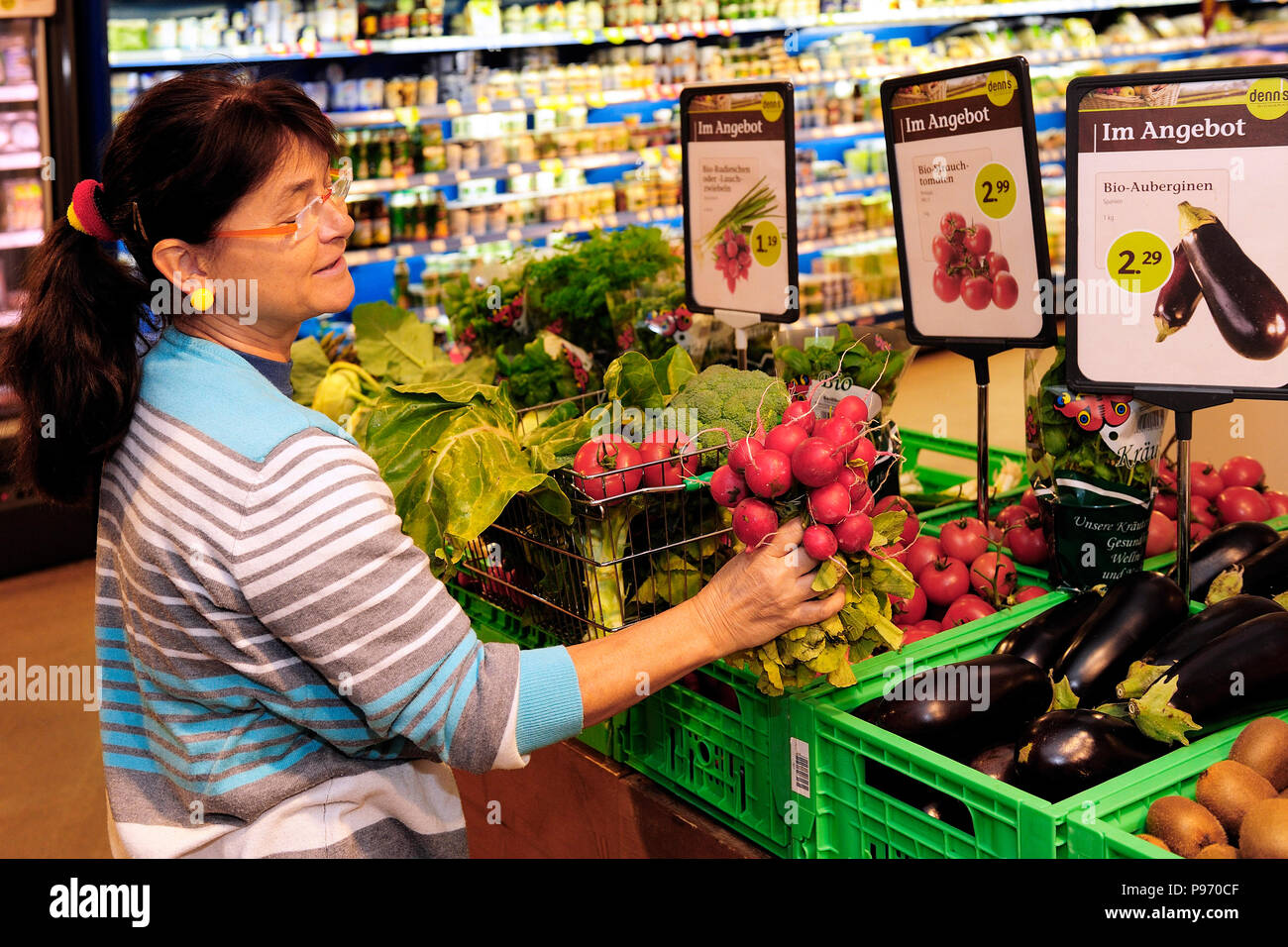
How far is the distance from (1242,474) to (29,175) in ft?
15.4

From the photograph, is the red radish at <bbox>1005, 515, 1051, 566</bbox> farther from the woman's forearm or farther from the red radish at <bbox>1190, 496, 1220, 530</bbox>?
the woman's forearm

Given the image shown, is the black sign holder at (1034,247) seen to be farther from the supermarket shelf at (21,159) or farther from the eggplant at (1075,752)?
the supermarket shelf at (21,159)

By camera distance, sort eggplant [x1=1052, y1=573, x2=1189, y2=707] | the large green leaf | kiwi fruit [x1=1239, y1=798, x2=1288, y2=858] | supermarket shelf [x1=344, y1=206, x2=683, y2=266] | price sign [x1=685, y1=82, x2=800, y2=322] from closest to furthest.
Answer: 1. kiwi fruit [x1=1239, y1=798, x2=1288, y2=858]
2. eggplant [x1=1052, y1=573, x2=1189, y2=707]
3. price sign [x1=685, y1=82, x2=800, y2=322]
4. the large green leaf
5. supermarket shelf [x1=344, y1=206, x2=683, y2=266]

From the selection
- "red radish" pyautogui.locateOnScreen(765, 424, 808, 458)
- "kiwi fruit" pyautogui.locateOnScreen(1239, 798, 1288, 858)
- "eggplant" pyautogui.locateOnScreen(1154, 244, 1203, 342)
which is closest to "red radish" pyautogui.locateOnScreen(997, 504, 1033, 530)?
"eggplant" pyautogui.locateOnScreen(1154, 244, 1203, 342)

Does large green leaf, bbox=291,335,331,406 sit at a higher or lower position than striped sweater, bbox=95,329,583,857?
higher

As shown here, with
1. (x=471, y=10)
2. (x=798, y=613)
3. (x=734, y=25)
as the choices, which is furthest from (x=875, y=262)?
(x=798, y=613)

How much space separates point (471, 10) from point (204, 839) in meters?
5.42

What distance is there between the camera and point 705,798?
1.64 m

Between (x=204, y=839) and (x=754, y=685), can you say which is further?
(x=754, y=685)

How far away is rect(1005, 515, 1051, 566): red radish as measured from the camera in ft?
6.52

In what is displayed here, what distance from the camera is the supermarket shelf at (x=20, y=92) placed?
4613 millimetres

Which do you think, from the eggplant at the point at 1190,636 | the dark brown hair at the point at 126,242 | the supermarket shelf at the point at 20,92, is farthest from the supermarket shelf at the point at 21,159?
the eggplant at the point at 1190,636

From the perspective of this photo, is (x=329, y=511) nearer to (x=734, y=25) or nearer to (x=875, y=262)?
(x=734, y=25)

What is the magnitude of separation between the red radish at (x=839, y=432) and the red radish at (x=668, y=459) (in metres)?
0.28
